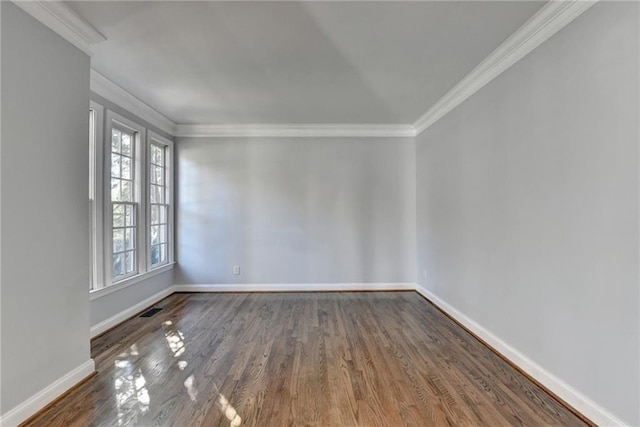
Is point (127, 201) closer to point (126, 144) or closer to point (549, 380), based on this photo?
point (126, 144)

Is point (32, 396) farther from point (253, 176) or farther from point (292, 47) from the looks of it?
point (253, 176)

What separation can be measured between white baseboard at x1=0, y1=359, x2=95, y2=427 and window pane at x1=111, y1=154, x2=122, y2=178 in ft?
6.65

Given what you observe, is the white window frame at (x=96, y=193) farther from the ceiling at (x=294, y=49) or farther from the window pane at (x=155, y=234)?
the window pane at (x=155, y=234)

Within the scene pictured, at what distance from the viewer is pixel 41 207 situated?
1.94 metres

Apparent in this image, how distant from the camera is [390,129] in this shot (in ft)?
15.8

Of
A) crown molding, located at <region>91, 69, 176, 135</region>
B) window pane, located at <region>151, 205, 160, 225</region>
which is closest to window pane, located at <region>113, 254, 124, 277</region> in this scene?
window pane, located at <region>151, 205, 160, 225</region>

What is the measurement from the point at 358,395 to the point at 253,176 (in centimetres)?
354

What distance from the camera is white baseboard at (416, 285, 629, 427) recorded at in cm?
172

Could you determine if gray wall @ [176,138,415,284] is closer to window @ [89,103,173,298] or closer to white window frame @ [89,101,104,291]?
window @ [89,103,173,298]

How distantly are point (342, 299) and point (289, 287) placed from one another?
3.01 feet

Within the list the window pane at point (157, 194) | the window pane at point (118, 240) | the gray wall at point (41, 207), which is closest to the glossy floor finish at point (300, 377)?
the gray wall at point (41, 207)

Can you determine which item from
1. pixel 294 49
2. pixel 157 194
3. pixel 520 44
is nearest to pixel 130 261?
pixel 157 194

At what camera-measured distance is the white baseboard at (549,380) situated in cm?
172

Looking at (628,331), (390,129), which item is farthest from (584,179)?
(390,129)
